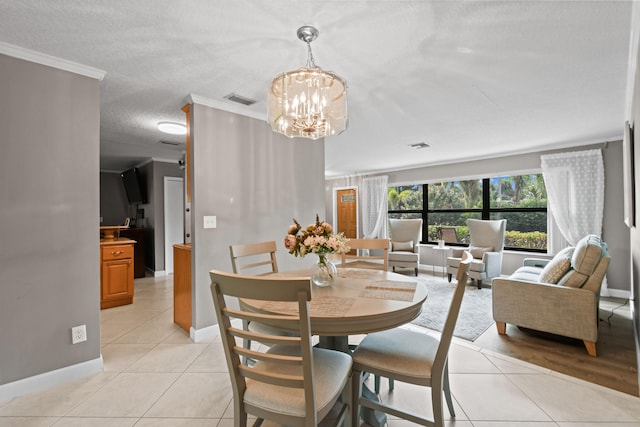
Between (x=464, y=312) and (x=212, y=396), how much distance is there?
2942mm

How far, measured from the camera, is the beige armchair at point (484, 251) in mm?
4570

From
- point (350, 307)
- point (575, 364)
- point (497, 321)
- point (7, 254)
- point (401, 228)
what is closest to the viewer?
point (350, 307)

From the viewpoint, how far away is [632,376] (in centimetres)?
214

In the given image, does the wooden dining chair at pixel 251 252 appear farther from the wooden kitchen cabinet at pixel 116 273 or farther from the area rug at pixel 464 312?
the wooden kitchen cabinet at pixel 116 273

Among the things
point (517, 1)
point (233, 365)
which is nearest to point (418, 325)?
point (233, 365)

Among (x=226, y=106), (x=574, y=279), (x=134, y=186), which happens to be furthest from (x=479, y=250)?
(x=134, y=186)

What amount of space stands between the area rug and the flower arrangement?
1.58 m

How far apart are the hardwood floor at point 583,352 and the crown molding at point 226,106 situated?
3139 mm

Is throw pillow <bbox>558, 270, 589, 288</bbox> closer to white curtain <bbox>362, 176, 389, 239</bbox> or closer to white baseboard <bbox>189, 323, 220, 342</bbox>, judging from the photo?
white baseboard <bbox>189, 323, 220, 342</bbox>

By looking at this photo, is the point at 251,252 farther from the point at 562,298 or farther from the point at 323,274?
the point at 562,298

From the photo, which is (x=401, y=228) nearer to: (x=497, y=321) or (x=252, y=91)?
(x=497, y=321)

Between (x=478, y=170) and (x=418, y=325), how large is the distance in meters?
3.80

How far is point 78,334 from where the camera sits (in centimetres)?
218

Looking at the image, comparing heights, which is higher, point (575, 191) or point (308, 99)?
point (308, 99)
